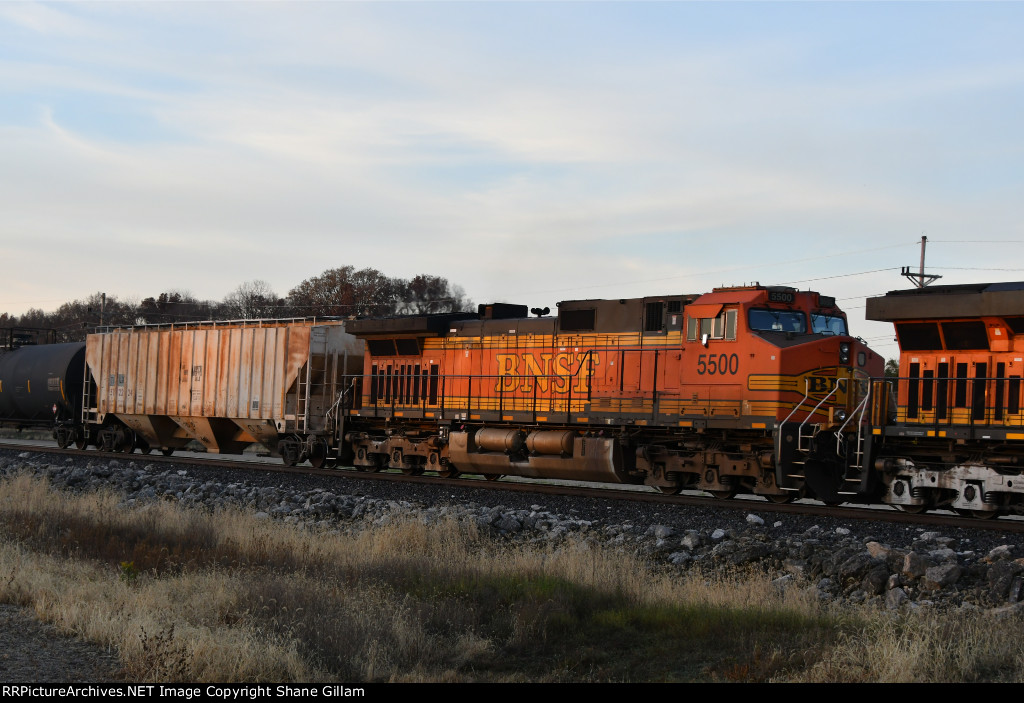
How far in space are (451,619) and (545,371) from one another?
1313 centimetres

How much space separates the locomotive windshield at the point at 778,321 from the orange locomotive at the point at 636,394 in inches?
1.0

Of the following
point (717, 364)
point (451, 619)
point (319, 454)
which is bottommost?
point (319, 454)

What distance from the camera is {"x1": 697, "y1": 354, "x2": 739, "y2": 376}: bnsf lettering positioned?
18.1m

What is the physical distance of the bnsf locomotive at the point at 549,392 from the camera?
1756 centimetres

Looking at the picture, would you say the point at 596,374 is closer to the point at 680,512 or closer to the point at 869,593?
the point at 680,512

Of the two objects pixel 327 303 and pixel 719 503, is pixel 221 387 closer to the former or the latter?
pixel 719 503

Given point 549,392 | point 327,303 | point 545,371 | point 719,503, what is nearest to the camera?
point 719,503

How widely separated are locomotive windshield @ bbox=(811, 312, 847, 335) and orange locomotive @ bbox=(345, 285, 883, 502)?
0.03m

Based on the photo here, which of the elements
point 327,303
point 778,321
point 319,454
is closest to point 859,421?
point 778,321

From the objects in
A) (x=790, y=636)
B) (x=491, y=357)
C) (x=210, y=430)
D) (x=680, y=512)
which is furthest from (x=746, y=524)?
(x=210, y=430)

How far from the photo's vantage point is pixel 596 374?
20.4 meters

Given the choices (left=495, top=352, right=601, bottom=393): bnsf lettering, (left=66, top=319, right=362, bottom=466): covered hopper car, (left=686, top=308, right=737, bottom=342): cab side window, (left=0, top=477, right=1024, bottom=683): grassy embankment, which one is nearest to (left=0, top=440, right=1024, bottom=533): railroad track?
(left=66, top=319, right=362, bottom=466): covered hopper car

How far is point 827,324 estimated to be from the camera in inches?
730

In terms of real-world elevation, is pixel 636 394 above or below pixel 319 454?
above
